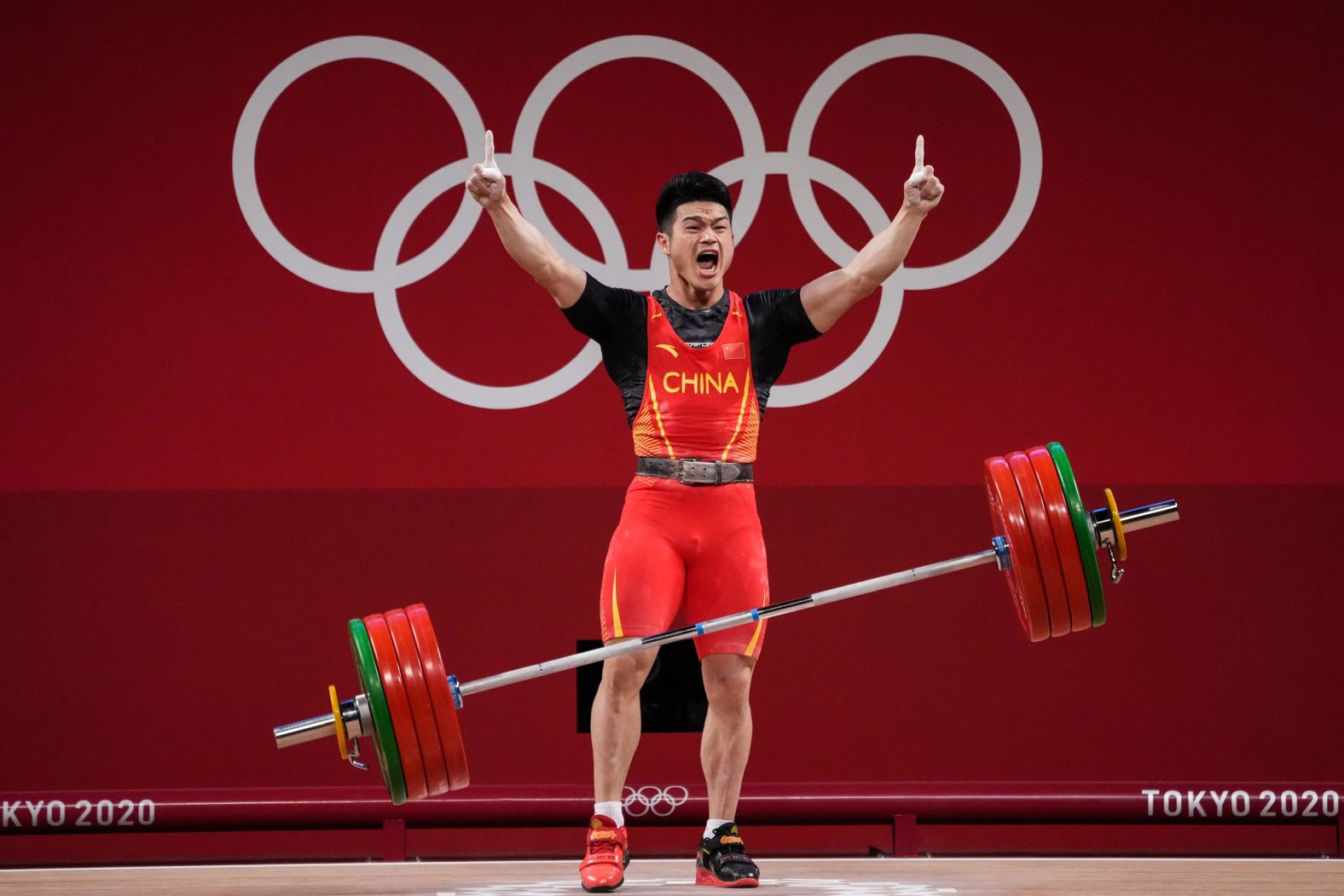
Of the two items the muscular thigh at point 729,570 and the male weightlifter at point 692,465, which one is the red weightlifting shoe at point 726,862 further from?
the muscular thigh at point 729,570

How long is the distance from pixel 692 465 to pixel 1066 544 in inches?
34.6

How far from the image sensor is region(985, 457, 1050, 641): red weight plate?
311 centimetres

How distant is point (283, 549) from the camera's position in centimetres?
Answer: 497

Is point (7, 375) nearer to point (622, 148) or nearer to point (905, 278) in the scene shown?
point (622, 148)

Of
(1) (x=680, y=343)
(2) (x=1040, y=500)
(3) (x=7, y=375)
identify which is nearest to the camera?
(2) (x=1040, y=500)

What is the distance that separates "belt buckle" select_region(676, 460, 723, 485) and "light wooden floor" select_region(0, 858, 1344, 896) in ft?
3.15

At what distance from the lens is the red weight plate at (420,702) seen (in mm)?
3035

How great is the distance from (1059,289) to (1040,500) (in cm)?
215

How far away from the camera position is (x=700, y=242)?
3441mm

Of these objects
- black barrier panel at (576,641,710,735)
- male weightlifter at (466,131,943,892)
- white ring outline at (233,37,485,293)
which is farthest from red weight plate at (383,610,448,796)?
white ring outline at (233,37,485,293)

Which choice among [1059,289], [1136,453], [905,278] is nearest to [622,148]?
[905,278]

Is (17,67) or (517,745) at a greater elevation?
(17,67)

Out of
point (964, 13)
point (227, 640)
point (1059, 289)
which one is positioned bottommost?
point (227, 640)

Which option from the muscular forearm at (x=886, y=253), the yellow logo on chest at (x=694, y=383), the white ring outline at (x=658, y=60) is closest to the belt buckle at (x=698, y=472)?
the yellow logo on chest at (x=694, y=383)
